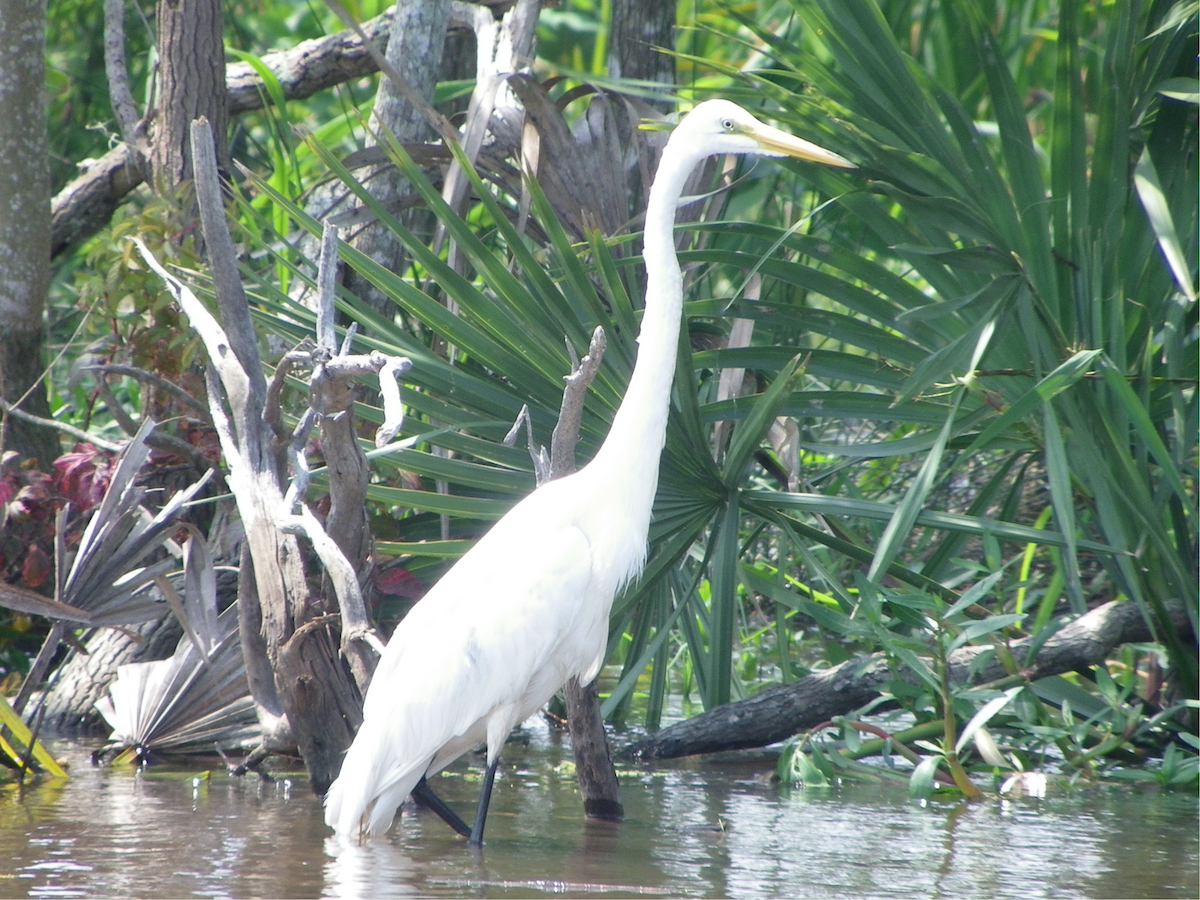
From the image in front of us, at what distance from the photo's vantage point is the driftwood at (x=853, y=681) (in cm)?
411

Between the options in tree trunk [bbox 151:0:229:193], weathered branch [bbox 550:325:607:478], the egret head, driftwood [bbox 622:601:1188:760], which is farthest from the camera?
tree trunk [bbox 151:0:229:193]

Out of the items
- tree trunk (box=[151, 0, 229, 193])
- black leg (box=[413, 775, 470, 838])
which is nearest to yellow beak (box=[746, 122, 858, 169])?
black leg (box=[413, 775, 470, 838])

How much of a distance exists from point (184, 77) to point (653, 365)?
2.94 m

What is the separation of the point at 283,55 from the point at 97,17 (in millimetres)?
2509

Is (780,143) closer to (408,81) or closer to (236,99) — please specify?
(408,81)

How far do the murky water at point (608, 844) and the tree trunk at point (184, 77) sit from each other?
96.9 inches

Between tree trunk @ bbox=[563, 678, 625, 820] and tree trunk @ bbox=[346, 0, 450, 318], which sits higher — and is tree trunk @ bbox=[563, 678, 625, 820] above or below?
below

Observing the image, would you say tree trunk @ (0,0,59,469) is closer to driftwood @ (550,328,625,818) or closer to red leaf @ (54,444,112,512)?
red leaf @ (54,444,112,512)

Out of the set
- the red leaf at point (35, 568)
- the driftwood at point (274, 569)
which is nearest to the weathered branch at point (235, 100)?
the red leaf at point (35, 568)

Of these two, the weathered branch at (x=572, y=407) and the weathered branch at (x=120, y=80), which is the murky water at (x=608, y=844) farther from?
the weathered branch at (x=120, y=80)

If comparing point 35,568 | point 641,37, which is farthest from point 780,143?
point 35,568

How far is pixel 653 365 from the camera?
3.19 m

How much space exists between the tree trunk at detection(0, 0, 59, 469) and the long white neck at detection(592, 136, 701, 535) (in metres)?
3.04

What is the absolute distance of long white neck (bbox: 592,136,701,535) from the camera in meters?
3.19
